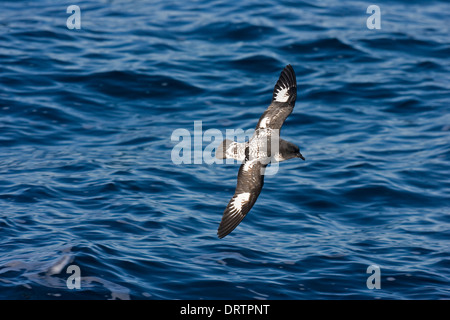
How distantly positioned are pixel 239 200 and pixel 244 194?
0.10 m

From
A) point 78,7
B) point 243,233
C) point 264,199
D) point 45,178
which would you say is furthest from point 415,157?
point 78,7

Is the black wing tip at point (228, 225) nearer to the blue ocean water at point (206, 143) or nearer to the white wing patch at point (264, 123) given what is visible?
the blue ocean water at point (206, 143)

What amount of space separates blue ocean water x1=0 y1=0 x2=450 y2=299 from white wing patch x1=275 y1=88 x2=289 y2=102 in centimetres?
206

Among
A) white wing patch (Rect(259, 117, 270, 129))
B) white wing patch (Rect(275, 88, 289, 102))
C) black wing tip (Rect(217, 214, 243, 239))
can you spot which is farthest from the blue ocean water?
white wing patch (Rect(275, 88, 289, 102))

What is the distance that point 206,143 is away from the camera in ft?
41.2

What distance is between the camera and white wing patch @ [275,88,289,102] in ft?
29.2

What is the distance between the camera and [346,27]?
16.8m

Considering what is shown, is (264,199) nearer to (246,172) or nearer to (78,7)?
(246,172)

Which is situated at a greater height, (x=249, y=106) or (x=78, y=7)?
(x=78, y=7)

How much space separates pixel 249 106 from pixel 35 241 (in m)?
5.85

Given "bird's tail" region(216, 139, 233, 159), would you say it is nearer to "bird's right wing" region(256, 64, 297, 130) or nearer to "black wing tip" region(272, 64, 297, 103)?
"bird's right wing" region(256, 64, 297, 130)

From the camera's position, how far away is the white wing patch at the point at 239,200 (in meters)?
8.38

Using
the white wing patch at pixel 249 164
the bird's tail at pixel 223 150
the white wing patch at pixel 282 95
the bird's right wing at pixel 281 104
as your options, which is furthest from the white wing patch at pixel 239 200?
the white wing patch at pixel 282 95

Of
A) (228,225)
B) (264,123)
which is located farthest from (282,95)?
(228,225)
